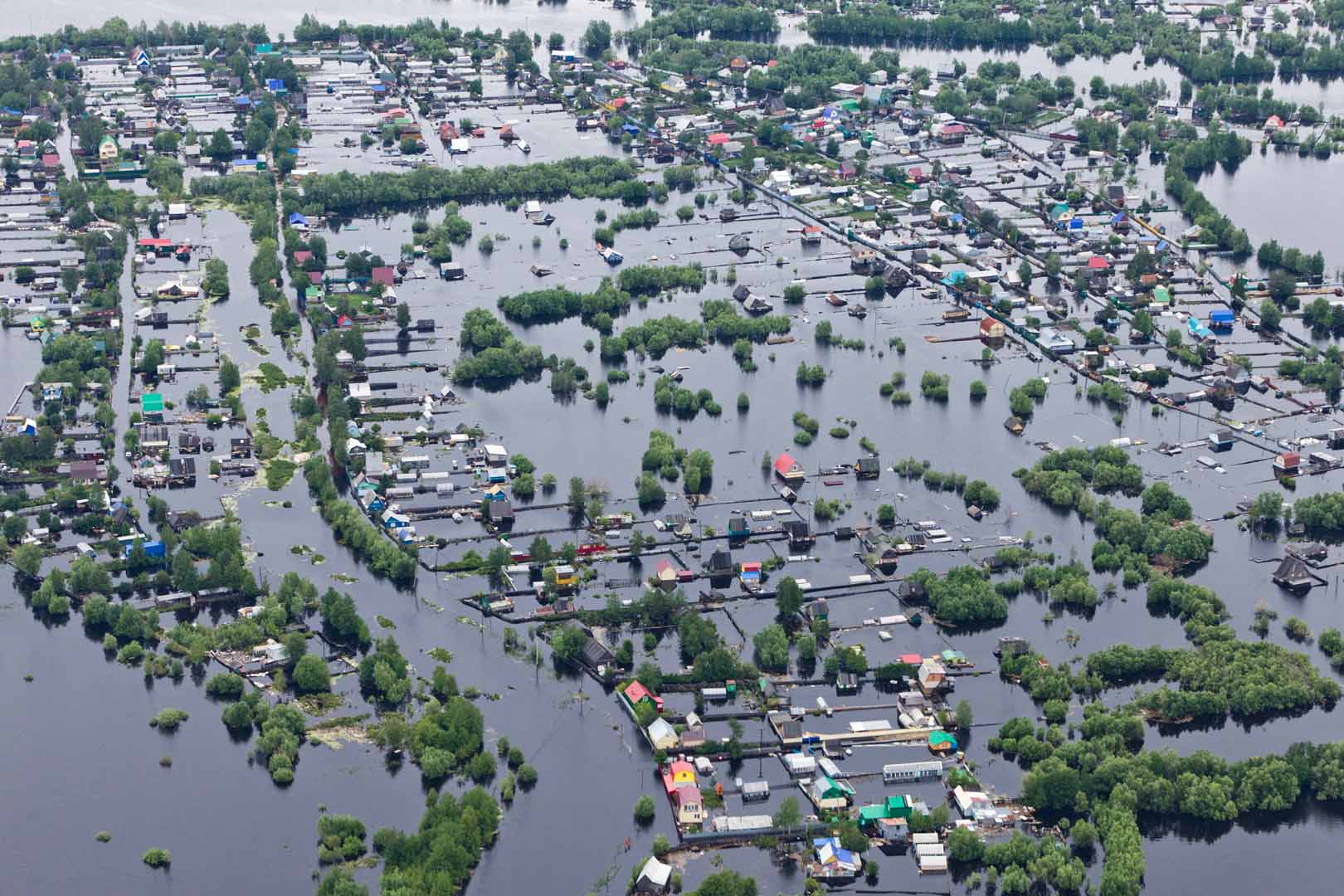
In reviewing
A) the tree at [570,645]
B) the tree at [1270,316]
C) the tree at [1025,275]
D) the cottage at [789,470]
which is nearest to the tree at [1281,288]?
the tree at [1270,316]

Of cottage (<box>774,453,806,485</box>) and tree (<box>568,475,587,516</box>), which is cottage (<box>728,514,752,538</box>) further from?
tree (<box>568,475,587,516</box>)

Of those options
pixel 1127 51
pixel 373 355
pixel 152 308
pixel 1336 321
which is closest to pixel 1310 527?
pixel 1336 321

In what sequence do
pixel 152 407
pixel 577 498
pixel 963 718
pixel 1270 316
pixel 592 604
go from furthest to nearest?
pixel 1270 316 < pixel 152 407 < pixel 577 498 < pixel 592 604 < pixel 963 718

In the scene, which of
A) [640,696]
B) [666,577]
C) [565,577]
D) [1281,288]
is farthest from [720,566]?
[1281,288]

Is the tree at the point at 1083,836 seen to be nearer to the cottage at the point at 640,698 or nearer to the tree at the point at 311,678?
the cottage at the point at 640,698

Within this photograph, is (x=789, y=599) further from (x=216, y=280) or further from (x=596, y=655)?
(x=216, y=280)

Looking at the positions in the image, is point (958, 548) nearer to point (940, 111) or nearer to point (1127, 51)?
point (940, 111)

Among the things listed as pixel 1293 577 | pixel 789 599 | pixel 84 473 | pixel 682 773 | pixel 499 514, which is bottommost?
pixel 682 773
